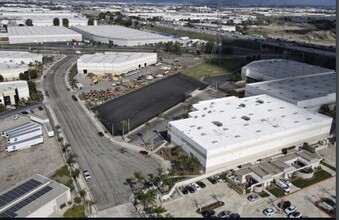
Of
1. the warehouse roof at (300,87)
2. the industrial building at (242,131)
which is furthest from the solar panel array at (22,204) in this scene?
the warehouse roof at (300,87)

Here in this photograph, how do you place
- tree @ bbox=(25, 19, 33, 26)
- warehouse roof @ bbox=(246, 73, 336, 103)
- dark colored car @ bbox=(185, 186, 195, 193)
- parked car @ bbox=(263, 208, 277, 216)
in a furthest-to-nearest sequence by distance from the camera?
1. tree @ bbox=(25, 19, 33, 26)
2. warehouse roof @ bbox=(246, 73, 336, 103)
3. dark colored car @ bbox=(185, 186, 195, 193)
4. parked car @ bbox=(263, 208, 277, 216)

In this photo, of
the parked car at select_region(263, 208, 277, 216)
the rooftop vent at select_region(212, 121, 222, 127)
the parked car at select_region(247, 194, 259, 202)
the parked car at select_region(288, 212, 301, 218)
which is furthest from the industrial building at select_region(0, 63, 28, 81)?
the parked car at select_region(288, 212, 301, 218)

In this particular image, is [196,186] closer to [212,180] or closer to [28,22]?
[212,180]

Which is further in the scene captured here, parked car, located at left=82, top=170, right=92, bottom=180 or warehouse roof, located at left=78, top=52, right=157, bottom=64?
warehouse roof, located at left=78, top=52, right=157, bottom=64

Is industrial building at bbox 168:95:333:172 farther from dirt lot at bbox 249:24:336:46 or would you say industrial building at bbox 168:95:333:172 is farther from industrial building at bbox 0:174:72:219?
dirt lot at bbox 249:24:336:46

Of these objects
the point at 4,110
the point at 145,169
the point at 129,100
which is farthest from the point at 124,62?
the point at 145,169

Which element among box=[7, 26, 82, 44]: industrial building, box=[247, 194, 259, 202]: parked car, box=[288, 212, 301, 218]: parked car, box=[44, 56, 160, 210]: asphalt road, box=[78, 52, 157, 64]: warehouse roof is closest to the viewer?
box=[288, 212, 301, 218]: parked car
